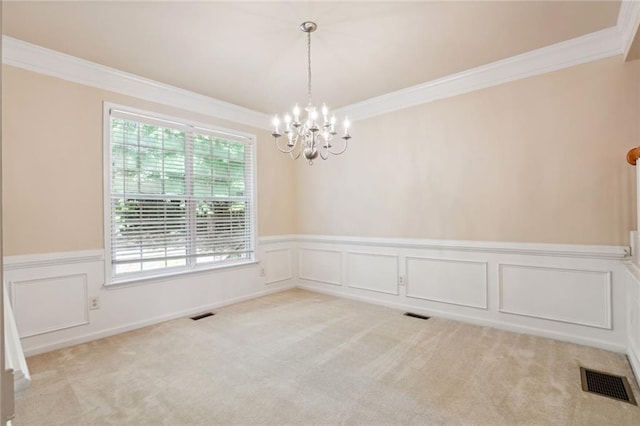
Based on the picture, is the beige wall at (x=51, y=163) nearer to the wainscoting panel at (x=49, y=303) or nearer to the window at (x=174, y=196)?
the window at (x=174, y=196)

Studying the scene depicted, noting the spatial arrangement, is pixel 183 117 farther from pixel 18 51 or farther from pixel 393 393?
pixel 393 393

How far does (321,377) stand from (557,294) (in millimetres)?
2317

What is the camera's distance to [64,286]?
3.18 m

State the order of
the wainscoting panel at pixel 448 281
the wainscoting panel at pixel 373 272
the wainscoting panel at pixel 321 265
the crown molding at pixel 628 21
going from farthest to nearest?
the wainscoting panel at pixel 321 265 → the wainscoting panel at pixel 373 272 → the wainscoting panel at pixel 448 281 → the crown molding at pixel 628 21

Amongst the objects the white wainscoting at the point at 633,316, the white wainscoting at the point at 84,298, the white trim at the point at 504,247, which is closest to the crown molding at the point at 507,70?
the white trim at the point at 504,247

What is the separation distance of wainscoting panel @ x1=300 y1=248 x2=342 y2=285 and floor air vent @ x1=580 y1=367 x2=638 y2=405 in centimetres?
286

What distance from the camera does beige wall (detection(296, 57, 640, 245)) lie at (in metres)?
2.93

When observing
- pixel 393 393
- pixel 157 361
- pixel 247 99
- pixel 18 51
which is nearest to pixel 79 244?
pixel 157 361

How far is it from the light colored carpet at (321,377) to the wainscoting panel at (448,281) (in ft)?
1.03

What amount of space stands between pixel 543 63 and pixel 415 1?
1.60 metres

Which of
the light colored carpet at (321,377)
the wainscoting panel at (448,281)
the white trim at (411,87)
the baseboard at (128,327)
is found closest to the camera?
the light colored carpet at (321,377)

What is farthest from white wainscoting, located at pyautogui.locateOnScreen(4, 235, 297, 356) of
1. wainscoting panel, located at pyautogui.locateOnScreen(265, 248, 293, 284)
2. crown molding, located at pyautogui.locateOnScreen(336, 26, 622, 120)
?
crown molding, located at pyautogui.locateOnScreen(336, 26, 622, 120)

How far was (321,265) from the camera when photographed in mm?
5051

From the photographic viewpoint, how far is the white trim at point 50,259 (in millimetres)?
2920
